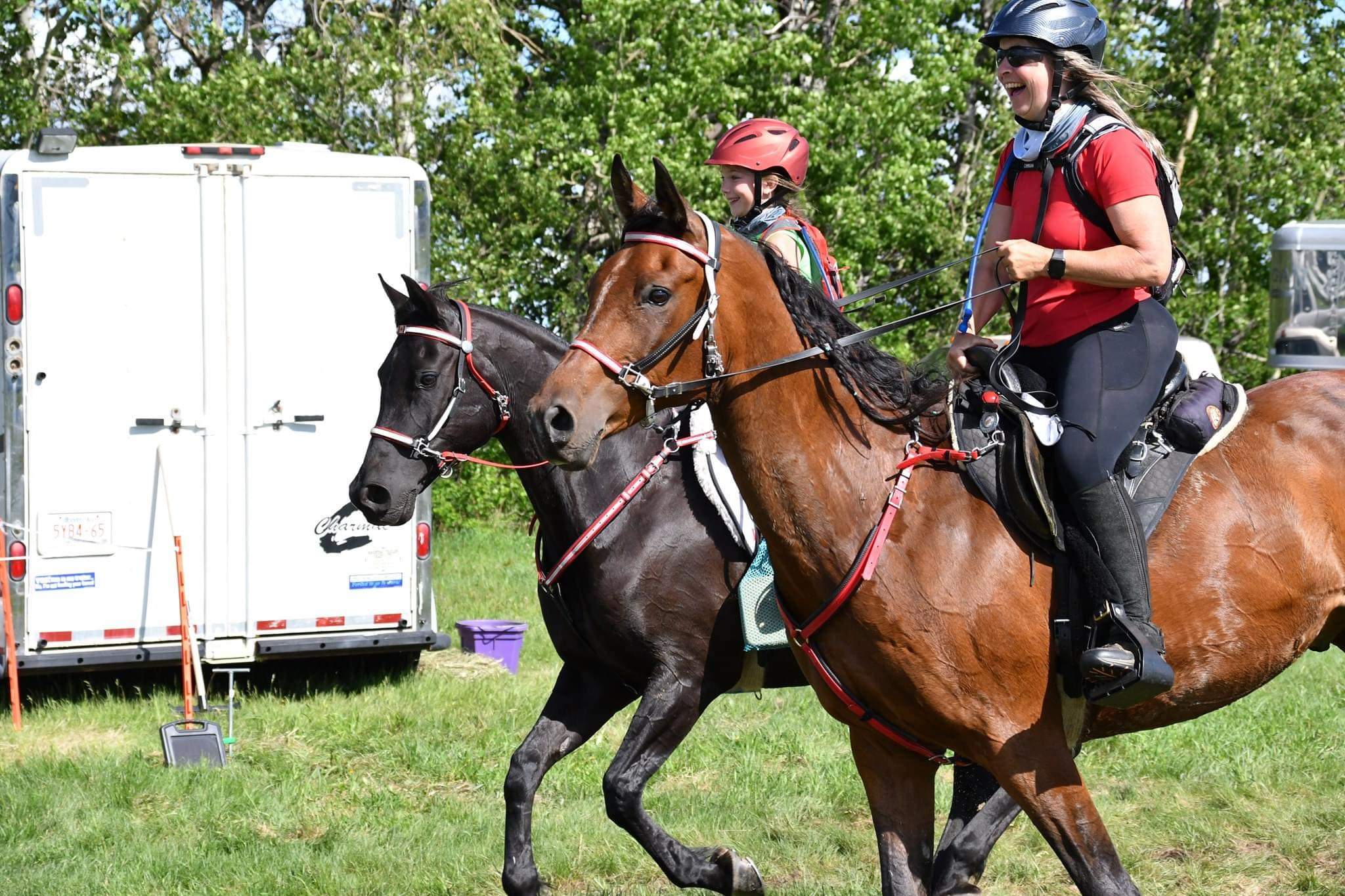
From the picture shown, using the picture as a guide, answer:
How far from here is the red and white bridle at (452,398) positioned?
5770 millimetres

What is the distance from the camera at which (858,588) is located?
148 inches

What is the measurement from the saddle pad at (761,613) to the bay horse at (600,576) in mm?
92

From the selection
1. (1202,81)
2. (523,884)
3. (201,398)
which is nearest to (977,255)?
(523,884)

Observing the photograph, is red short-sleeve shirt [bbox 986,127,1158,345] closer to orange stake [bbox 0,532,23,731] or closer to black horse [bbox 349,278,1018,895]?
black horse [bbox 349,278,1018,895]

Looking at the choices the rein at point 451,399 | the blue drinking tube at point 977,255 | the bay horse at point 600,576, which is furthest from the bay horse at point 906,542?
the rein at point 451,399

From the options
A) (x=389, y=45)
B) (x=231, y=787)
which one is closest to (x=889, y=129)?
(x=389, y=45)

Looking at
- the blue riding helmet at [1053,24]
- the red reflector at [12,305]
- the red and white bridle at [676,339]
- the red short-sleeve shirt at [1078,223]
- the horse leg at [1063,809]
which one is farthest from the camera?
the red reflector at [12,305]

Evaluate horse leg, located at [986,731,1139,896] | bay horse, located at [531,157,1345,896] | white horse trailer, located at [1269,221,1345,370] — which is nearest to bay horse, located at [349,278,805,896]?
bay horse, located at [531,157,1345,896]

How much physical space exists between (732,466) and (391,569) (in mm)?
5795

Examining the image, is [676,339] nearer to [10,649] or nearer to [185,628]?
[185,628]

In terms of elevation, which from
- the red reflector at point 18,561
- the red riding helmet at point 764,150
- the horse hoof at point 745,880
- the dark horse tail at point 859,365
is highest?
the red riding helmet at point 764,150

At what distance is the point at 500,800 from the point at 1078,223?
436cm

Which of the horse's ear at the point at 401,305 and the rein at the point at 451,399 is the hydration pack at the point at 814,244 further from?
the horse's ear at the point at 401,305

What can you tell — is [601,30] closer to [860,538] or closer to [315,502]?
[315,502]
